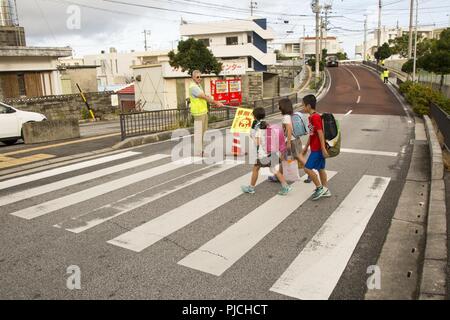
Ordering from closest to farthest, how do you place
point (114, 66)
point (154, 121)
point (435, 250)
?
point (435, 250) → point (154, 121) → point (114, 66)

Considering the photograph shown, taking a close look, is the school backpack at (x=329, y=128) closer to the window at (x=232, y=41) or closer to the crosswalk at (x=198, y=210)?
the crosswalk at (x=198, y=210)

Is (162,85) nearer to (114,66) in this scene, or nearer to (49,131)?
(49,131)

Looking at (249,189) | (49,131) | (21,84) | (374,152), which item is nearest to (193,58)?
(21,84)

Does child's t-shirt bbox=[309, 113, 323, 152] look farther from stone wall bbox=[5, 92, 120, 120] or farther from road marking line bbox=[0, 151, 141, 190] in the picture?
stone wall bbox=[5, 92, 120, 120]

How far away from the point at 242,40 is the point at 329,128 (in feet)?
184

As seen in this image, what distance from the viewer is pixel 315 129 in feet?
20.9

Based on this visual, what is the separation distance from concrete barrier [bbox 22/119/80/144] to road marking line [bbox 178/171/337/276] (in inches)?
362

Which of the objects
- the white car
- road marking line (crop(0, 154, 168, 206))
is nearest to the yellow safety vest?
road marking line (crop(0, 154, 168, 206))

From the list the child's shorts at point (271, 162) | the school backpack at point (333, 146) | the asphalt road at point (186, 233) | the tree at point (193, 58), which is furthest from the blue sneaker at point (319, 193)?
the tree at point (193, 58)

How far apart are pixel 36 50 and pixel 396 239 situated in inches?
1079

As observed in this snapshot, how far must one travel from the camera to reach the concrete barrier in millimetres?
12430

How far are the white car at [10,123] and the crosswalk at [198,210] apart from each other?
4.29 metres

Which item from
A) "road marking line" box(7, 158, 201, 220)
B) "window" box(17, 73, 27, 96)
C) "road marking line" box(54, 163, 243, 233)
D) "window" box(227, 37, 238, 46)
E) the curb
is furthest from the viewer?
"window" box(227, 37, 238, 46)
